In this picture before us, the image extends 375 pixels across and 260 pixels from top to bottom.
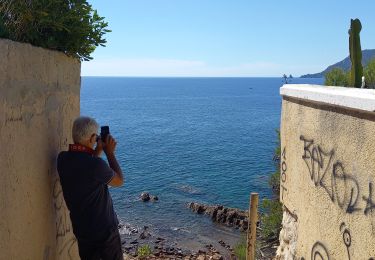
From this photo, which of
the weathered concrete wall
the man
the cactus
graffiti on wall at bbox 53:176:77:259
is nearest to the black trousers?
the man

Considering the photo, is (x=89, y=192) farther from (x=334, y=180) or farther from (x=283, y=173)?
(x=283, y=173)

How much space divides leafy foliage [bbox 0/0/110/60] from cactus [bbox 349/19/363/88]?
13.7ft

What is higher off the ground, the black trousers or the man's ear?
the man's ear

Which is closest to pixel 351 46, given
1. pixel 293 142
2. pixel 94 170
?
pixel 293 142

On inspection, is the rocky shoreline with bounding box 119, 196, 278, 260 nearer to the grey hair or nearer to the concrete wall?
the concrete wall

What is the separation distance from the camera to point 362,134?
340 cm

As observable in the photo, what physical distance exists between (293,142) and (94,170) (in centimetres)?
236

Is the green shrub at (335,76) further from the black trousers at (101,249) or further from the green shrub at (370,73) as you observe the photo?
the black trousers at (101,249)

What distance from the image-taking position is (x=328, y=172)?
4078 millimetres

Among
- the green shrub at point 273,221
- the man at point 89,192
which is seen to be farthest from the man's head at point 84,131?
the green shrub at point 273,221

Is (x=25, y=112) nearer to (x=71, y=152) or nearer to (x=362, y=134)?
(x=71, y=152)

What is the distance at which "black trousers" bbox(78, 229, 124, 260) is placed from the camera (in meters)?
4.28

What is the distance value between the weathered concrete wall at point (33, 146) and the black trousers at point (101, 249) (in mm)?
377

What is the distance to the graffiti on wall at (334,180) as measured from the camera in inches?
136
